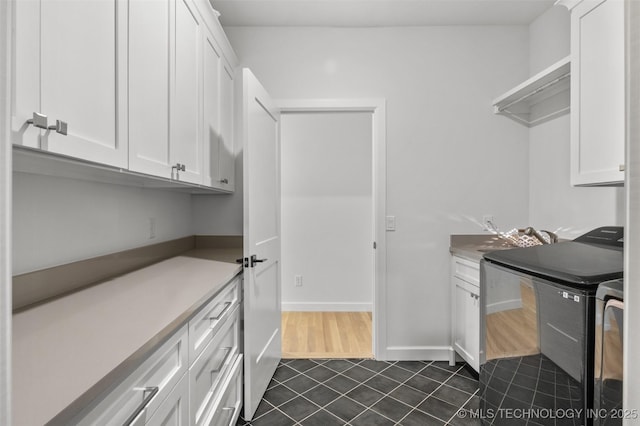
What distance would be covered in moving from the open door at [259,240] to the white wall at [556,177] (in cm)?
198

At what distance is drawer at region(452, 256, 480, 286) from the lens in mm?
2162

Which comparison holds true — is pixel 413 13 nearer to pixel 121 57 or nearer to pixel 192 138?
pixel 192 138

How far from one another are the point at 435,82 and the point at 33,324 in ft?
9.02

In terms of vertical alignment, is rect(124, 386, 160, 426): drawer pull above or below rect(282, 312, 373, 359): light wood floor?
above

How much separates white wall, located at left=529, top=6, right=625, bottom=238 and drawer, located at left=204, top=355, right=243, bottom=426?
7.35 feet

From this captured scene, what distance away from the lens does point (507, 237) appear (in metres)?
2.24

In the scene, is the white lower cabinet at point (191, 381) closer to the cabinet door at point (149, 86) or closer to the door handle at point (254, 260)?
the door handle at point (254, 260)

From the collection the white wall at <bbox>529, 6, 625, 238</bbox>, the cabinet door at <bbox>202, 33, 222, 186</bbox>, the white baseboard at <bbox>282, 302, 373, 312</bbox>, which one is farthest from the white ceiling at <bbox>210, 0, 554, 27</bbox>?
the white baseboard at <bbox>282, 302, 373, 312</bbox>

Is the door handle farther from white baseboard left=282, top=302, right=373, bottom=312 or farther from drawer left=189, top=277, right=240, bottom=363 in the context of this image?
white baseboard left=282, top=302, right=373, bottom=312

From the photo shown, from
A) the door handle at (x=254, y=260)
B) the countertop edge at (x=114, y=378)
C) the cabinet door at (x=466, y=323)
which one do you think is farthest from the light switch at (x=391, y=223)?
the countertop edge at (x=114, y=378)

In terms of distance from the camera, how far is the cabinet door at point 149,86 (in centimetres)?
118

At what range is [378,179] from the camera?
2621 mm

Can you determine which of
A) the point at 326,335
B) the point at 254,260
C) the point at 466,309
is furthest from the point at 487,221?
the point at 254,260

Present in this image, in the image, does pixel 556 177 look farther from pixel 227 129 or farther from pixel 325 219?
pixel 227 129
